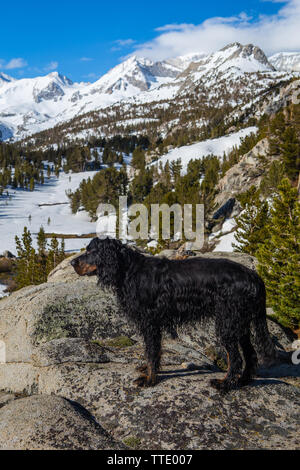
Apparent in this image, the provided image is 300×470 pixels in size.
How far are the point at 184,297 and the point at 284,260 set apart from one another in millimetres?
15850

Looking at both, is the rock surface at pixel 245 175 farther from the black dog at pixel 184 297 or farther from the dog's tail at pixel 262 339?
the black dog at pixel 184 297

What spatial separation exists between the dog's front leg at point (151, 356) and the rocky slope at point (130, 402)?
14 cm

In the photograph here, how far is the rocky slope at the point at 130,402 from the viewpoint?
4254 millimetres

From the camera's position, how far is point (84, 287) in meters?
10.3

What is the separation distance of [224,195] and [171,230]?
23.9 m

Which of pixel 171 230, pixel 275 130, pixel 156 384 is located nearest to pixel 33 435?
pixel 156 384

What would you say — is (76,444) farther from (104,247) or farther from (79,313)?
(79,313)

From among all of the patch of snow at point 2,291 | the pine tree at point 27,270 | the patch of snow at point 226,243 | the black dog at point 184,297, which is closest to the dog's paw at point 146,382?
the black dog at point 184,297

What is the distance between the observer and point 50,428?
14.2 ft

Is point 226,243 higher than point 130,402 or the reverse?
the reverse

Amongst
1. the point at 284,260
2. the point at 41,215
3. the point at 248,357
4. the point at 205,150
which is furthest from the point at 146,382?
the point at 205,150

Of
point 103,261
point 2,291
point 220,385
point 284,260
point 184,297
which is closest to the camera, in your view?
point 220,385

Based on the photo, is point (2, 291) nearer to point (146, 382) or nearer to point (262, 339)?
point (146, 382)

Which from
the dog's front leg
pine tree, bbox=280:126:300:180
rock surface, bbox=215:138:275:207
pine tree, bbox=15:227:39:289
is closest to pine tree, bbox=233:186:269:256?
pine tree, bbox=280:126:300:180
